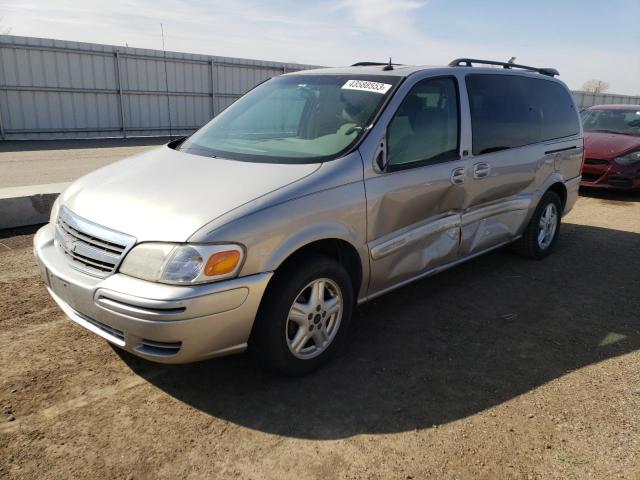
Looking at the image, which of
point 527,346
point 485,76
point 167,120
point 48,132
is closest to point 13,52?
point 48,132

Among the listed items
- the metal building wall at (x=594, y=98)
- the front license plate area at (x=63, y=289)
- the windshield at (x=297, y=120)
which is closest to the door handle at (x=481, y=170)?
the windshield at (x=297, y=120)

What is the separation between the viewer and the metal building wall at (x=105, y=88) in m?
14.7

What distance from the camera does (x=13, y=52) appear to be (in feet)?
47.4

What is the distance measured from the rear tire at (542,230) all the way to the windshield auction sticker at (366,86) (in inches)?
94.4

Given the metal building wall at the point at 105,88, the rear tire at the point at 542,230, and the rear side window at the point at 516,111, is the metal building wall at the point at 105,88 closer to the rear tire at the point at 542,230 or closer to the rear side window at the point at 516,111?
the rear side window at the point at 516,111

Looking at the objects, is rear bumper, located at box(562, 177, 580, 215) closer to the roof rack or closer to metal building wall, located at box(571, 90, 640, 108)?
the roof rack

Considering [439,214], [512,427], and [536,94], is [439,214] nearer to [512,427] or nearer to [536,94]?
[512,427]

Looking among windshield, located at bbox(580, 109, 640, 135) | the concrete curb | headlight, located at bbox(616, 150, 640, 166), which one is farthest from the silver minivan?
windshield, located at bbox(580, 109, 640, 135)

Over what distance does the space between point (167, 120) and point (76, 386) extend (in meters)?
16.3

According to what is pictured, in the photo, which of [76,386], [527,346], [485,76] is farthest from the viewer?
[485,76]

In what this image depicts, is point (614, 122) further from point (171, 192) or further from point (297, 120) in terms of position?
point (171, 192)

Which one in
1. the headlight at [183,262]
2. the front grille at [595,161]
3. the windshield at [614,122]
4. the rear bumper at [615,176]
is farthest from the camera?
the windshield at [614,122]

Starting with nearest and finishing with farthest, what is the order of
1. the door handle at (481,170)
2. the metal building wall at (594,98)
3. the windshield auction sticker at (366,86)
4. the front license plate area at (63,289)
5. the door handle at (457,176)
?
the front license plate area at (63,289), the windshield auction sticker at (366,86), the door handle at (457,176), the door handle at (481,170), the metal building wall at (594,98)

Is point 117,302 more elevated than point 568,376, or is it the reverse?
point 117,302
